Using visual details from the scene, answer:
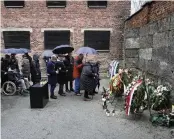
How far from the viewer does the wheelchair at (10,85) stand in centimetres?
1005

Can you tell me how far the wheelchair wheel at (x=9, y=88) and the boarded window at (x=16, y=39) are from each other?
7.15 meters

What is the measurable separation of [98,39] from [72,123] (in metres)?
11.0

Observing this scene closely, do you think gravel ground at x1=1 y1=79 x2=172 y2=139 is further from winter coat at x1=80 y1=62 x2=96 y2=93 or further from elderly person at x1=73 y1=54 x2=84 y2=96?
elderly person at x1=73 y1=54 x2=84 y2=96

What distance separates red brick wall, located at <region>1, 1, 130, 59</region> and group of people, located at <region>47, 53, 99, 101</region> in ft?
21.5

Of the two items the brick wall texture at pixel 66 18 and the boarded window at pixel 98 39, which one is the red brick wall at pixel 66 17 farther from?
the boarded window at pixel 98 39

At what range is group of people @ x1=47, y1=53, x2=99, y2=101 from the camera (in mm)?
8828

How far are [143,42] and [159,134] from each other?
16.4 feet

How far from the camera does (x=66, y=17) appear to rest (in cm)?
1656

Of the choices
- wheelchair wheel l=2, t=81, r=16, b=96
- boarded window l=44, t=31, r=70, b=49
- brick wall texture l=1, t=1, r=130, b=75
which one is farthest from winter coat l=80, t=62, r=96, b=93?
boarded window l=44, t=31, r=70, b=49

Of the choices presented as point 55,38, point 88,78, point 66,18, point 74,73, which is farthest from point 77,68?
point 66,18

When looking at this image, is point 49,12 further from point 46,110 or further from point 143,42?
point 46,110

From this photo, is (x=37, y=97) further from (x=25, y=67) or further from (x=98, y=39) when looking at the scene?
(x=98, y=39)

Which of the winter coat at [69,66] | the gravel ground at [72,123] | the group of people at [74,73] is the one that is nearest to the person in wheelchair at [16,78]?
the group of people at [74,73]

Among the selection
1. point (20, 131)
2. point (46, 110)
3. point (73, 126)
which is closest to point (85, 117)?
point (73, 126)
